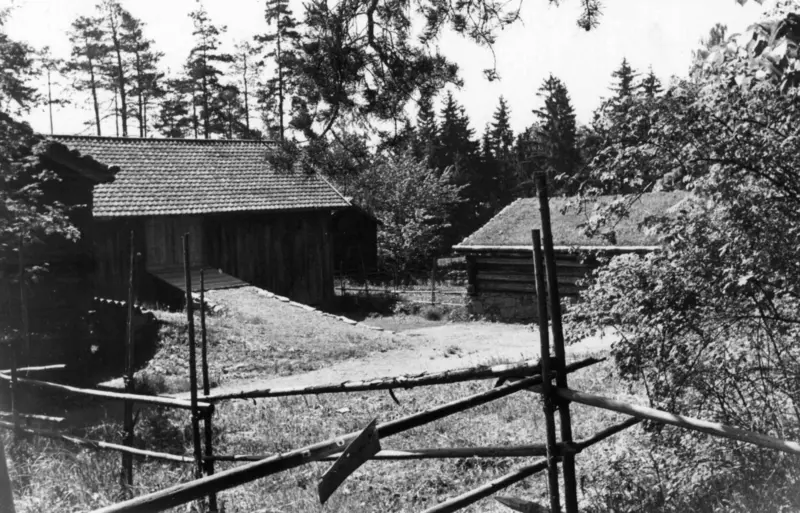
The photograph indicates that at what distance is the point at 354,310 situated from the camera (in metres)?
22.1

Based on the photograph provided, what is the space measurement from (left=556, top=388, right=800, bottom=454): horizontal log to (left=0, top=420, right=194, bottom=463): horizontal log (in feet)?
11.9

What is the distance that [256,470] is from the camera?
116 inches

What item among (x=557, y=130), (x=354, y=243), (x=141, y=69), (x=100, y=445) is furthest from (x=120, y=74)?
(x=100, y=445)

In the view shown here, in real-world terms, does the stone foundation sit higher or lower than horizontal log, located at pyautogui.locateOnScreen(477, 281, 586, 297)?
lower

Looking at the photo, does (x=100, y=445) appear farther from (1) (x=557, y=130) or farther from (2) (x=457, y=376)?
(1) (x=557, y=130)

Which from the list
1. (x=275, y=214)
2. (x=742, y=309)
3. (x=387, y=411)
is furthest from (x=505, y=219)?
(x=742, y=309)

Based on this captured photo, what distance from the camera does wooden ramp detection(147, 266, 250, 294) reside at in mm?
17734

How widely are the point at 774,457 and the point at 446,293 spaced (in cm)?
1853

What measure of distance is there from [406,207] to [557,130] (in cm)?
1586

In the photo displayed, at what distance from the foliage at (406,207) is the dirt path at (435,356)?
44.7ft

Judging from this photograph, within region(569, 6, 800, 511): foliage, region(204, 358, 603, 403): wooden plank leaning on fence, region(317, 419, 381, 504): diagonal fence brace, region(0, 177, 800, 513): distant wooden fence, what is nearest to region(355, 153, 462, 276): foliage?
region(204, 358, 603, 403): wooden plank leaning on fence

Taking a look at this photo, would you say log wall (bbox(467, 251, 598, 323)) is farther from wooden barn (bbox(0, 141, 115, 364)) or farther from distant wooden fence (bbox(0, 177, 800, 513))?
distant wooden fence (bbox(0, 177, 800, 513))

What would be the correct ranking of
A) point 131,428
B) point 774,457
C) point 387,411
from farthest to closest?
point 387,411 → point 131,428 → point 774,457

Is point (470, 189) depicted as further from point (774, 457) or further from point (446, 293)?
point (774, 457)
